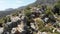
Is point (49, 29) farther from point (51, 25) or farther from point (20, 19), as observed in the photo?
point (20, 19)

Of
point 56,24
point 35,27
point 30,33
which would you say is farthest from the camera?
point 56,24

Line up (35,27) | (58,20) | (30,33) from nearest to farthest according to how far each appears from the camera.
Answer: (30,33) < (35,27) < (58,20)

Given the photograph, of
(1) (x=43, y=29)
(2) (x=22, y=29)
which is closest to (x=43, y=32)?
(1) (x=43, y=29)

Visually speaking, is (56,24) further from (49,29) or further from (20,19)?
(20,19)

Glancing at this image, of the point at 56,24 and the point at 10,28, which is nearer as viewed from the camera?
the point at 10,28

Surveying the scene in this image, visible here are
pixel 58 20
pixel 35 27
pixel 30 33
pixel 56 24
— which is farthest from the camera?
pixel 58 20

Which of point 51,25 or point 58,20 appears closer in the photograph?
point 51,25

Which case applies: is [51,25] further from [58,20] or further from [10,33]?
[10,33]

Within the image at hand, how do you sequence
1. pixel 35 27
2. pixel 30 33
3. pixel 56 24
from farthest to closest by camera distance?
pixel 56 24, pixel 35 27, pixel 30 33

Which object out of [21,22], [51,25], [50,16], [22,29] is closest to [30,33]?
[22,29]
